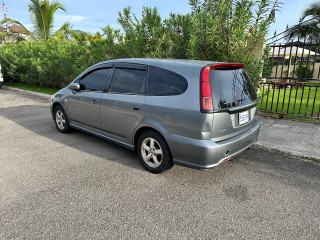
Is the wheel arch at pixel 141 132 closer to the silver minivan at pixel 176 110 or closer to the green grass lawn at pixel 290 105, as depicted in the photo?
the silver minivan at pixel 176 110

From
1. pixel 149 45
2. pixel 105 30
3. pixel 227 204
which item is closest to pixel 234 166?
pixel 227 204

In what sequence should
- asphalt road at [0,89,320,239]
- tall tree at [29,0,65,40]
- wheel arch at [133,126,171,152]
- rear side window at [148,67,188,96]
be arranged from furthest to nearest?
tall tree at [29,0,65,40]
wheel arch at [133,126,171,152]
rear side window at [148,67,188,96]
asphalt road at [0,89,320,239]

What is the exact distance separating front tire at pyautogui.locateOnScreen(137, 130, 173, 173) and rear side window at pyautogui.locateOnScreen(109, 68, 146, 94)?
692mm

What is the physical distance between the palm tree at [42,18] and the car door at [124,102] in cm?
1359

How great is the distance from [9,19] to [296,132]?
17.8 meters

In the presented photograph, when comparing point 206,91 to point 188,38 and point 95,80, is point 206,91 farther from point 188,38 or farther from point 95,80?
point 188,38

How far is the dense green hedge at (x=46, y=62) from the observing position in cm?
962

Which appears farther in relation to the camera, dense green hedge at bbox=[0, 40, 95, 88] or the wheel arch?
dense green hedge at bbox=[0, 40, 95, 88]

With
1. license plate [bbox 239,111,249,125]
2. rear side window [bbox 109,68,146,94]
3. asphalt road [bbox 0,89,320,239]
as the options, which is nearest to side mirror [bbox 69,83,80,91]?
rear side window [bbox 109,68,146,94]

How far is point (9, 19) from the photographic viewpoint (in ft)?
52.1

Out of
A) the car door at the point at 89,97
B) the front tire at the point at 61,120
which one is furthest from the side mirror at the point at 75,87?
the front tire at the point at 61,120

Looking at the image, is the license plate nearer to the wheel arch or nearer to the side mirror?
the wheel arch

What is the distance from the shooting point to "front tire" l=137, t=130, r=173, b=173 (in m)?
3.38

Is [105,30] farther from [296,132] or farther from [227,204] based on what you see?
[227,204]
